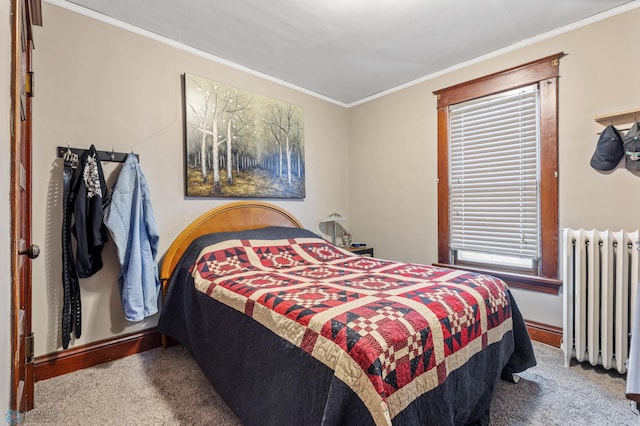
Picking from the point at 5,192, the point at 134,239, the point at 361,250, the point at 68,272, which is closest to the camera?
the point at 5,192

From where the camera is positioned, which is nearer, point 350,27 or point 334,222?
point 350,27

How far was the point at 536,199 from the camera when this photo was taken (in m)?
2.43

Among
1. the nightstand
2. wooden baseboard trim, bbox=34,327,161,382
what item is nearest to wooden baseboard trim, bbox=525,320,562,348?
the nightstand

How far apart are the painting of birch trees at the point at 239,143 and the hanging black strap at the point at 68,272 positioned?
769 mm

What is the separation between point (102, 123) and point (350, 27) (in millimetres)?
1940

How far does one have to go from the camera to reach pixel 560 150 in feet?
7.60

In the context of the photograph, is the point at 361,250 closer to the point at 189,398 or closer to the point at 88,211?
the point at 189,398

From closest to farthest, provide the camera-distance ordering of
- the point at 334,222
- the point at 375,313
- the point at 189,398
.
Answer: the point at 375,313 → the point at 189,398 → the point at 334,222

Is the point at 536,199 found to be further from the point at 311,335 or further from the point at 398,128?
the point at 311,335

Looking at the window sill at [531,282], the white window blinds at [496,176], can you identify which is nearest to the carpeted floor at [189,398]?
the window sill at [531,282]

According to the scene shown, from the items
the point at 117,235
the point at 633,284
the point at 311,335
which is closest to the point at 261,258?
the point at 117,235

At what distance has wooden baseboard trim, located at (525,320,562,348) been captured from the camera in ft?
7.59

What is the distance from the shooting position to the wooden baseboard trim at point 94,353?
1915 millimetres

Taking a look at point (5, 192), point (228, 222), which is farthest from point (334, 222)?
point (5, 192)
